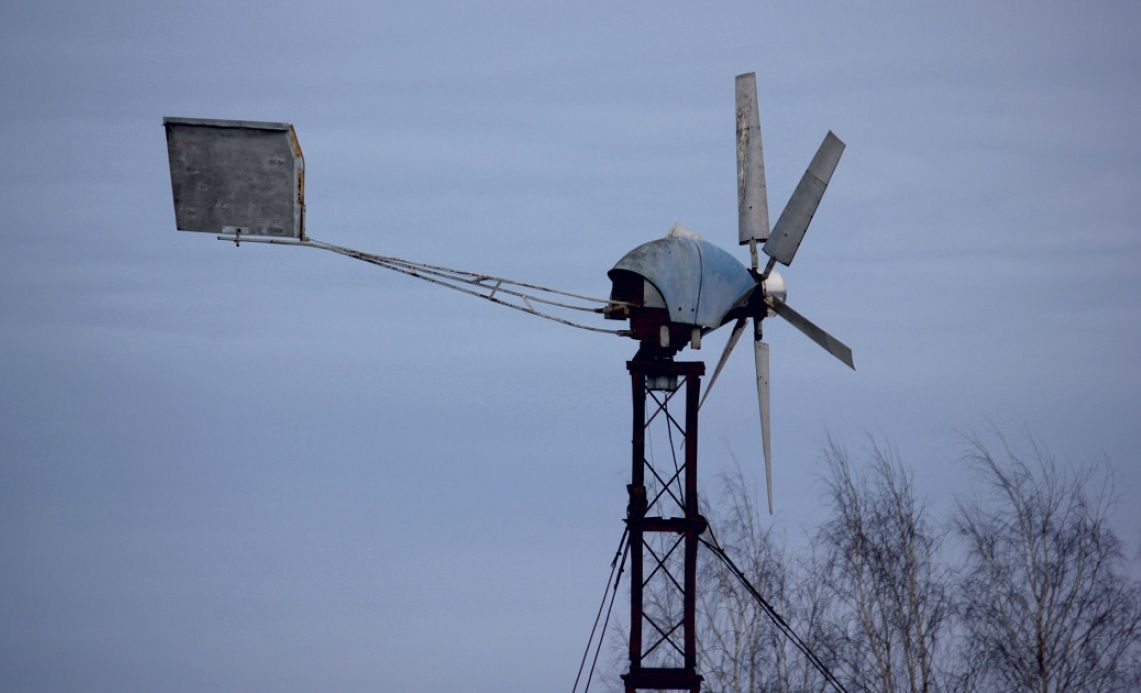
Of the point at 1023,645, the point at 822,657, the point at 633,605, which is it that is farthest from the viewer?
the point at 822,657

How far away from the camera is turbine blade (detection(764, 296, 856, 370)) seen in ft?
81.2

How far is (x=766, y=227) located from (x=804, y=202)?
700 mm

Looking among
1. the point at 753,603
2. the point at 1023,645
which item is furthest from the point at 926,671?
the point at 753,603

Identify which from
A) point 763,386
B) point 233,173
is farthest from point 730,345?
point 233,173

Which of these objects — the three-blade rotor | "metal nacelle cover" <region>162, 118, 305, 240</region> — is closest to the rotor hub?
the three-blade rotor

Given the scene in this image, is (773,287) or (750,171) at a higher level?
(750,171)

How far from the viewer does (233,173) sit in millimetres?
21266

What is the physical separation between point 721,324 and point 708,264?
883 millimetres

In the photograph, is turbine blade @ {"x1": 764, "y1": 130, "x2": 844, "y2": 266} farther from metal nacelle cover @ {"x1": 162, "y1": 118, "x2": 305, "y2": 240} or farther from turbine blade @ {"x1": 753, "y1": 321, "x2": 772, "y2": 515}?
metal nacelle cover @ {"x1": 162, "y1": 118, "x2": 305, "y2": 240}

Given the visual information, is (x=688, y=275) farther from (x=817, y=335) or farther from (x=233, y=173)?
(x=233, y=173)

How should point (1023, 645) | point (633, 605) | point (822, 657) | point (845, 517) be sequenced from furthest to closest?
point (845, 517) → point (822, 657) → point (1023, 645) → point (633, 605)

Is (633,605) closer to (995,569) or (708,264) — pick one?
(708,264)

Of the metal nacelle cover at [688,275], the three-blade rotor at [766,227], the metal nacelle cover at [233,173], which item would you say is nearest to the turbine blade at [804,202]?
the three-blade rotor at [766,227]

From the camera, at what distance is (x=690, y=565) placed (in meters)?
22.8
